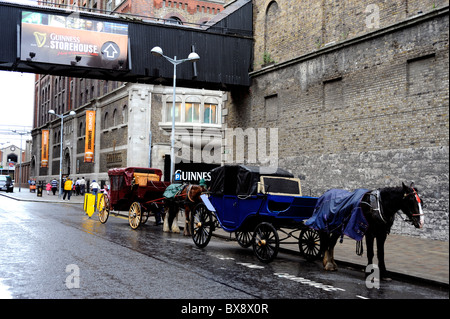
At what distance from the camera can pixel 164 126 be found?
3572 cm

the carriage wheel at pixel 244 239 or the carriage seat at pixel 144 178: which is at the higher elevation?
the carriage seat at pixel 144 178

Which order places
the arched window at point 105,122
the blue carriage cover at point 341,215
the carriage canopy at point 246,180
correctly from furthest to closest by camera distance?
1. the arched window at point 105,122
2. the carriage canopy at point 246,180
3. the blue carriage cover at point 341,215

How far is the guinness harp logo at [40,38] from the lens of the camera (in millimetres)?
18891

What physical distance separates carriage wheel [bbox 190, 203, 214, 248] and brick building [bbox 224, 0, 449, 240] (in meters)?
6.42

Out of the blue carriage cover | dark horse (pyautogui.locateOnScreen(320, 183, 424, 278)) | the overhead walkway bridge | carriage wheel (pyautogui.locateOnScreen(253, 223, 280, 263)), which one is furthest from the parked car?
dark horse (pyautogui.locateOnScreen(320, 183, 424, 278))

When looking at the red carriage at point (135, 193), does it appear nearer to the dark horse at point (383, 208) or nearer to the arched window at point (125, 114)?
the dark horse at point (383, 208)

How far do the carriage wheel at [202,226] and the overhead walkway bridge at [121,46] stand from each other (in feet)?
33.0

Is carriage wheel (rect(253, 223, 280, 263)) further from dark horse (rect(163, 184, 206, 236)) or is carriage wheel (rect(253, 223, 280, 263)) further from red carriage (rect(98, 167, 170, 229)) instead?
red carriage (rect(98, 167, 170, 229))

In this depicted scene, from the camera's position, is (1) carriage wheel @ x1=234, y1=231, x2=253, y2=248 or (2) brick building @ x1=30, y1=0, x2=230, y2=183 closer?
(1) carriage wheel @ x1=234, y1=231, x2=253, y2=248

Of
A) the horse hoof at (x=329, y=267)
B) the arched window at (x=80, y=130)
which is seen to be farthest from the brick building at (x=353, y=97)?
the arched window at (x=80, y=130)

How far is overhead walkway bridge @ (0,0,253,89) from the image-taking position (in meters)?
19.0

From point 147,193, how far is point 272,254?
8096mm

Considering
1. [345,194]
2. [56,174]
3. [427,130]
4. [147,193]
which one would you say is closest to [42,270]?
[345,194]

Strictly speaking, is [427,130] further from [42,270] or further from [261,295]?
[42,270]
